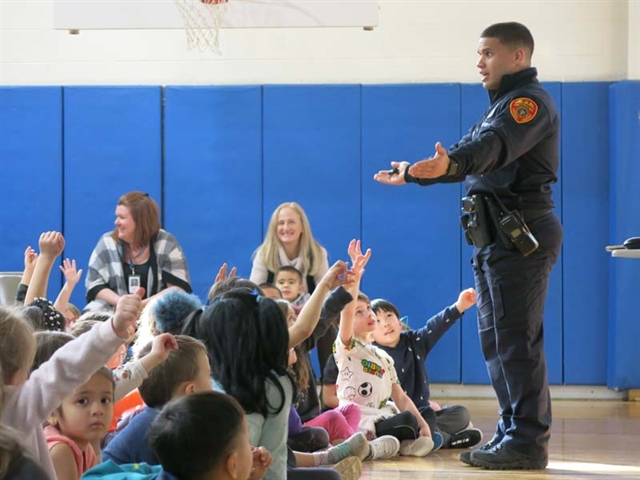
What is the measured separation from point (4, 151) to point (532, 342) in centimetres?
480

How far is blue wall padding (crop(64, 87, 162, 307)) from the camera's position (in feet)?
25.9

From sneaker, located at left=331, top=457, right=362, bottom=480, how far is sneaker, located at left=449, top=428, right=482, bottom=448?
4.70 ft

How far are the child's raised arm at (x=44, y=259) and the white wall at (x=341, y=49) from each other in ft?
13.5

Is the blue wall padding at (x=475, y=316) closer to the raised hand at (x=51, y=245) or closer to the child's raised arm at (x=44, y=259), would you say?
the child's raised arm at (x=44, y=259)

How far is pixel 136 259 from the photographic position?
6508mm

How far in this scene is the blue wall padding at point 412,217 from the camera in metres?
7.78

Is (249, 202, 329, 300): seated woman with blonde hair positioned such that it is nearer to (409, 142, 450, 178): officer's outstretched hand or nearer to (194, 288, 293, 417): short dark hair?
(409, 142, 450, 178): officer's outstretched hand

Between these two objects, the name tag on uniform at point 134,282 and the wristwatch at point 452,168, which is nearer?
the wristwatch at point 452,168

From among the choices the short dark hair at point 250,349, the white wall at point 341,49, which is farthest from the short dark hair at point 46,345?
the white wall at point 341,49

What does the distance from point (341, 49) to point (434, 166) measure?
4034 mm

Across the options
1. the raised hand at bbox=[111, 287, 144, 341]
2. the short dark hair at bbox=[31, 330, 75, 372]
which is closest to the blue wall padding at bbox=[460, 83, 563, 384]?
the short dark hair at bbox=[31, 330, 75, 372]

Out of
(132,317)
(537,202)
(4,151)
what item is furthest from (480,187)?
(4,151)

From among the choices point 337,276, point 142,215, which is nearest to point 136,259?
point 142,215

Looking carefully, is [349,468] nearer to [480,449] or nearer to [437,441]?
[480,449]
